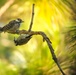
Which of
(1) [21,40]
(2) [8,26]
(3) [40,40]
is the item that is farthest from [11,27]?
(3) [40,40]

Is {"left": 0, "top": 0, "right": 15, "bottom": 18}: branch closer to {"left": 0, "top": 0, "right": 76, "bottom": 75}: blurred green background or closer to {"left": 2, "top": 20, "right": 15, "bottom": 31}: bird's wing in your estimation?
{"left": 0, "top": 0, "right": 76, "bottom": 75}: blurred green background

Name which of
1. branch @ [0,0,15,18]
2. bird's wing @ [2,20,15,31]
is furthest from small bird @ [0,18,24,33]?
branch @ [0,0,15,18]

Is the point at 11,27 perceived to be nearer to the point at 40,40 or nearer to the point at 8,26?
the point at 8,26

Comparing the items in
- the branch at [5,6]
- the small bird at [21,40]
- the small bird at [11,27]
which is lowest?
the small bird at [21,40]

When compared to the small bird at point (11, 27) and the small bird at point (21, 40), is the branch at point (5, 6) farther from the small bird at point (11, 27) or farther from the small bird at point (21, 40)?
the small bird at point (21, 40)

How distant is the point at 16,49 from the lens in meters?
1.94

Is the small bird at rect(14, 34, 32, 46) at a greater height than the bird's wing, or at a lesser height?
lesser

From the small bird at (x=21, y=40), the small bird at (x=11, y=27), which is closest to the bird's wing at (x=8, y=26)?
the small bird at (x=11, y=27)

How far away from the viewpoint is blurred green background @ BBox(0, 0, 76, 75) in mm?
1914

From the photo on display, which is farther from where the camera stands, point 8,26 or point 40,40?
point 40,40

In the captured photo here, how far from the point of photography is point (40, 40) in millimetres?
1985

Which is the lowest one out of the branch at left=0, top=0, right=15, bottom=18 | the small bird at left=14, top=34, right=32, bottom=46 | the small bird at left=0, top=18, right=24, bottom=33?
the small bird at left=14, top=34, right=32, bottom=46

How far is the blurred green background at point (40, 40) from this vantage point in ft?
6.28

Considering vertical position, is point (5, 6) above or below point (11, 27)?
above
